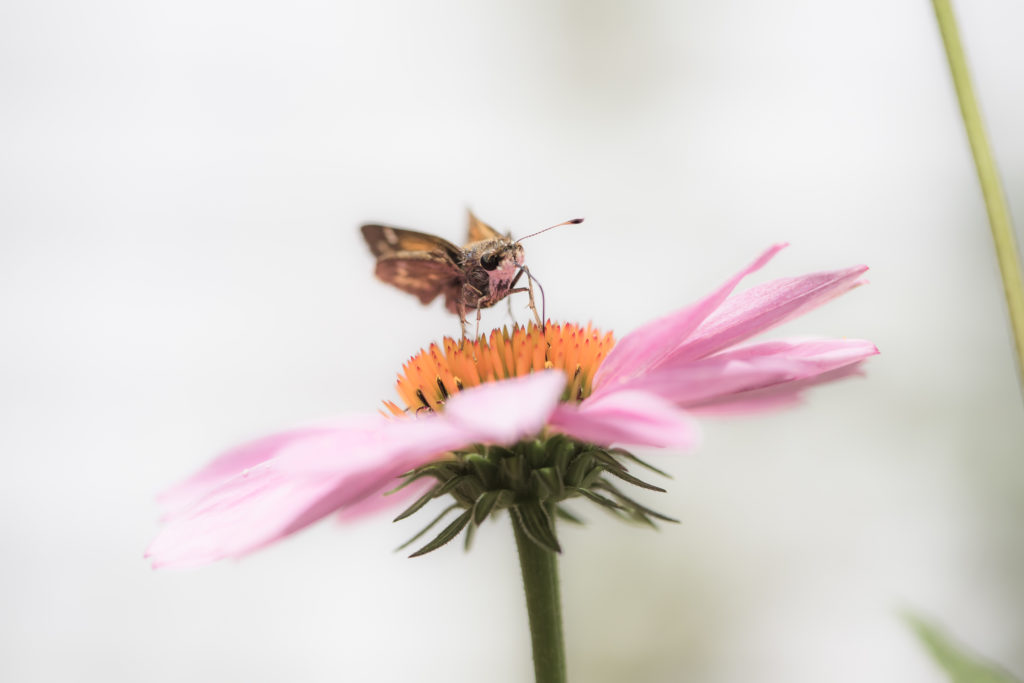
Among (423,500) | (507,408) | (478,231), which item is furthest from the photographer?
(478,231)

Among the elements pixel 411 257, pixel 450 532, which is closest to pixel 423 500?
pixel 450 532

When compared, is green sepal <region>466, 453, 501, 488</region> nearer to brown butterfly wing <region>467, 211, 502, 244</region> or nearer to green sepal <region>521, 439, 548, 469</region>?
green sepal <region>521, 439, 548, 469</region>

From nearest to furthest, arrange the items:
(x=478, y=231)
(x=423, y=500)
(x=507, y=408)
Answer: (x=507, y=408) < (x=423, y=500) < (x=478, y=231)

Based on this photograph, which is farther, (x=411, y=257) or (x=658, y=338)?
(x=411, y=257)

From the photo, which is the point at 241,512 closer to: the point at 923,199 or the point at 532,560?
the point at 532,560

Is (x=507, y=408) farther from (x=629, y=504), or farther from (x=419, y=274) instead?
(x=419, y=274)

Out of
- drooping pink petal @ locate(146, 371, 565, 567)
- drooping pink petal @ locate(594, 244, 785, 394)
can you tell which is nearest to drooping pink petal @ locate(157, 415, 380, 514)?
drooping pink petal @ locate(146, 371, 565, 567)
